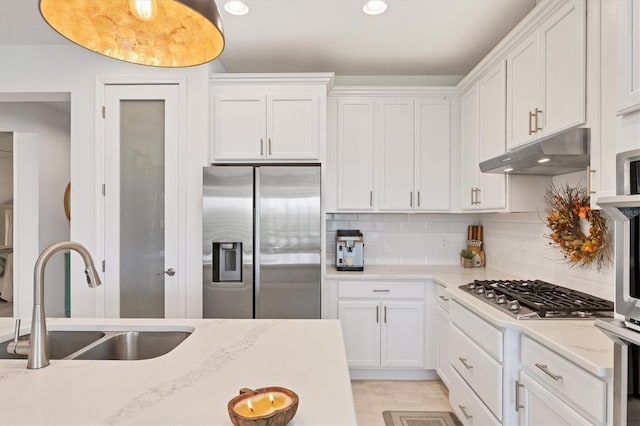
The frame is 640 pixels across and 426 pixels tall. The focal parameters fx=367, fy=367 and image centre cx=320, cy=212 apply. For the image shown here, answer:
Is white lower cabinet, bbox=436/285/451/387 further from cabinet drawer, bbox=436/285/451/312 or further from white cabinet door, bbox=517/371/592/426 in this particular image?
white cabinet door, bbox=517/371/592/426

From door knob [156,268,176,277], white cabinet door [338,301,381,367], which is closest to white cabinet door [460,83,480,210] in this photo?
white cabinet door [338,301,381,367]

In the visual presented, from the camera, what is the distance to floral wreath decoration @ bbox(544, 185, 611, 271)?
1913 mm

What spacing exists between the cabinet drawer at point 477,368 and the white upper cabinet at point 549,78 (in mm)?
1218

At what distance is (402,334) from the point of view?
3000 millimetres

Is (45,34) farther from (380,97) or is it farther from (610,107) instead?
(610,107)

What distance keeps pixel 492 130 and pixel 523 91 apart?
434mm

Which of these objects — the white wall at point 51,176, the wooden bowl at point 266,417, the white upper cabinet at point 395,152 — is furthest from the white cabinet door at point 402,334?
the white wall at point 51,176

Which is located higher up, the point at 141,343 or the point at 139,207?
the point at 139,207

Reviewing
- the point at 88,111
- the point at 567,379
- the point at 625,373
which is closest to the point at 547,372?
the point at 567,379

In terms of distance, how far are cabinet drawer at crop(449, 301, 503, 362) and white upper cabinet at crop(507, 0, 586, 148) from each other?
1047 mm

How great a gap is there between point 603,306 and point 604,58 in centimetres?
114

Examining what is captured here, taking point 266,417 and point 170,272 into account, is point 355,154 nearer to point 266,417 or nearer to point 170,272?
point 170,272

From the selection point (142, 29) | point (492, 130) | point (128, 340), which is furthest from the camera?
point (492, 130)

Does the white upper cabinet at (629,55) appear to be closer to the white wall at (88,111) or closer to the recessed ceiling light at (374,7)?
the recessed ceiling light at (374,7)
